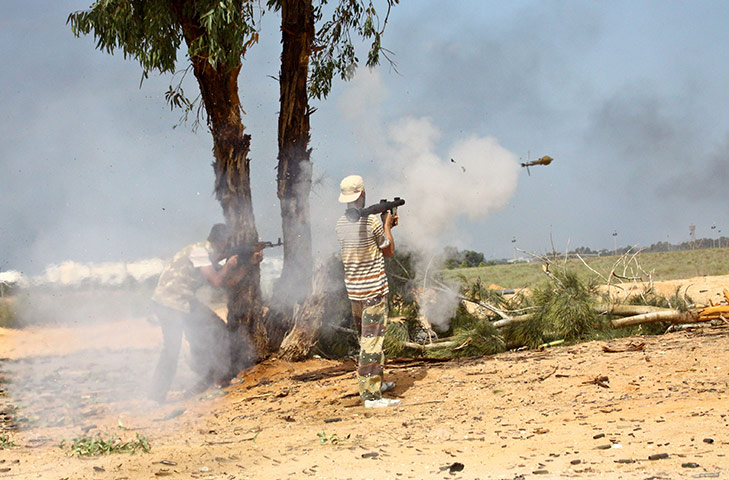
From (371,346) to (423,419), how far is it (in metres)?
0.87

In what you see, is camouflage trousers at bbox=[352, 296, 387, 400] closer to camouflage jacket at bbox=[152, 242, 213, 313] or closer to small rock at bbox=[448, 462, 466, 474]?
camouflage jacket at bbox=[152, 242, 213, 313]

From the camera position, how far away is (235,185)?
8.28 metres

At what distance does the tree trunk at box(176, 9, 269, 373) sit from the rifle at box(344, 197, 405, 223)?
2576mm

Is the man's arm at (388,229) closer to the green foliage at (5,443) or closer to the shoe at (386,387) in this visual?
the shoe at (386,387)

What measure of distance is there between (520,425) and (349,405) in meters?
1.86

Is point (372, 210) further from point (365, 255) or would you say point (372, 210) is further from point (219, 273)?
point (219, 273)

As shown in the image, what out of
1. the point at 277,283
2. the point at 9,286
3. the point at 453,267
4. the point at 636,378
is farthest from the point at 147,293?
the point at 636,378

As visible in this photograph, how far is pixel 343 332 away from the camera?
904 cm

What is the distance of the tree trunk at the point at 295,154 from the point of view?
27.8 ft

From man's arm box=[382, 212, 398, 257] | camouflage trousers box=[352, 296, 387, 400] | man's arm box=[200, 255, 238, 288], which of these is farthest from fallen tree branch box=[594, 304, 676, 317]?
man's arm box=[200, 255, 238, 288]

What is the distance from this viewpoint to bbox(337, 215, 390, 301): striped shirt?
6047 mm

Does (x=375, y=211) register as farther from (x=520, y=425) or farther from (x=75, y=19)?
(x=75, y=19)

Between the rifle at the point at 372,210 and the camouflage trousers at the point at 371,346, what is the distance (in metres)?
0.77

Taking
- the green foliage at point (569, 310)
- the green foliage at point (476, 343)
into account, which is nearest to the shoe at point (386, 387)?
the green foliage at point (476, 343)
